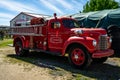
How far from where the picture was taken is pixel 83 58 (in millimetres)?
9781

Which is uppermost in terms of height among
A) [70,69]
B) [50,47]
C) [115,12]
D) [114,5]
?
[114,5]

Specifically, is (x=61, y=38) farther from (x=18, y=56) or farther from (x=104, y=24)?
(x=104, y=24)

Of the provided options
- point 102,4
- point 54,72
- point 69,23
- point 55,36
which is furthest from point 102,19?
point 102,4

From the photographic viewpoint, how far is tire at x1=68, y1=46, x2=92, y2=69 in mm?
9680

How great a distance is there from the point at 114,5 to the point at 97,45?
35.4 meters

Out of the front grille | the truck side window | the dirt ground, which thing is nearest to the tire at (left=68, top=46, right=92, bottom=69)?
the dirt ground

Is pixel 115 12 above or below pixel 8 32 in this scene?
above

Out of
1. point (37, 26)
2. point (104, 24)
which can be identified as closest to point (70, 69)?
point (37, 26)

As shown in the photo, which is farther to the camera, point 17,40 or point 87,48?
point 17,40

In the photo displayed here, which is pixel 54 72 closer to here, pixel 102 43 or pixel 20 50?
pixel 102 43

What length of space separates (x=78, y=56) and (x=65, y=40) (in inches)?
50.7

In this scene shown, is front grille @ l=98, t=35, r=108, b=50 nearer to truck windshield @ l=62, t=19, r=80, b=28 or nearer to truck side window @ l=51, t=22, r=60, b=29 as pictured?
truck windshield @ l=62, t=19, r=80, b=28

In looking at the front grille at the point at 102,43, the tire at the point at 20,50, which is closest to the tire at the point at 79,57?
the front grille at the point at 102,43

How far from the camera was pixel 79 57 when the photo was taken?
9.93m
